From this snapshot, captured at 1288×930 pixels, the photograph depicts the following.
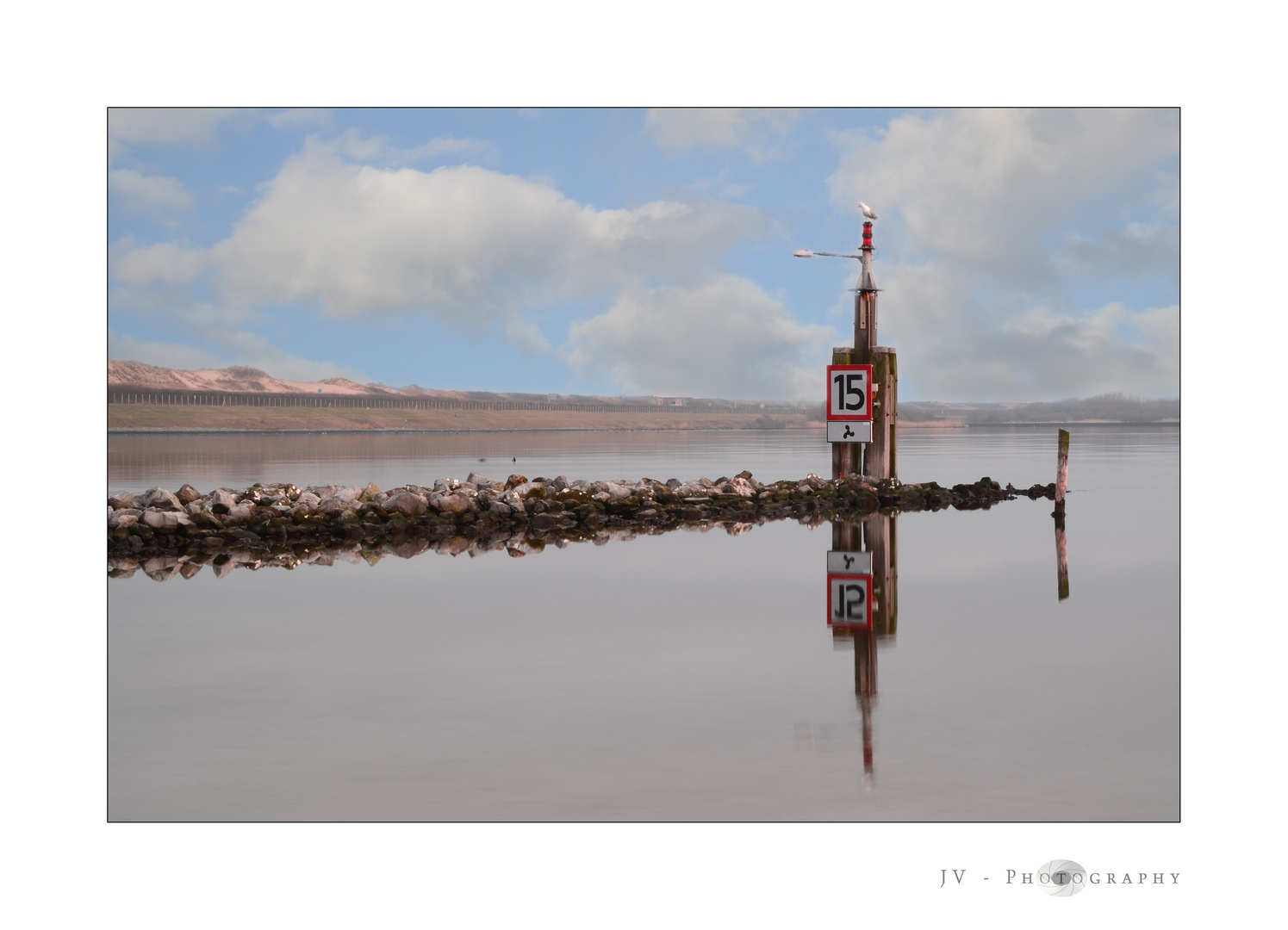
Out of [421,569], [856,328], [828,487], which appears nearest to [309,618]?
[421,569]

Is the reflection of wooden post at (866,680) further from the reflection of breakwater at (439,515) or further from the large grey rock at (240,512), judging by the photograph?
the large grey rock at (240,512)

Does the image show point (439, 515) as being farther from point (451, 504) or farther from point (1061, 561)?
point (1061, 561)

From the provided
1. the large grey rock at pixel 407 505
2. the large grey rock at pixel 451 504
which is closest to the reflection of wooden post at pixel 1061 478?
the large grey rock at pixel 451 504

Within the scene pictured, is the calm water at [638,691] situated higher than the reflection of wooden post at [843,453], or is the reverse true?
the reflection of wooden post at [843,453]

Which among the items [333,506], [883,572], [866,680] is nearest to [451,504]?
[333,506]

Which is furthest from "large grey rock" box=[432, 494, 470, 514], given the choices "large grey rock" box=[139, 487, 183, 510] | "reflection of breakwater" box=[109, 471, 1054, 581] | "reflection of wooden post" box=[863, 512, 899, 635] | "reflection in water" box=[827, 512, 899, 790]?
"reflection of wooden post" box=[863, 512, 899, 635]

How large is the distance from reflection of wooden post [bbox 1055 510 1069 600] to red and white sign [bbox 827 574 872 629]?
1823 mm

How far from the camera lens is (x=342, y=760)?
18.9ft

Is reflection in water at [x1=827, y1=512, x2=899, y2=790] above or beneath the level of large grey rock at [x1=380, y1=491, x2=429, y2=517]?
beneath

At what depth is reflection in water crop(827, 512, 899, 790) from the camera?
722 centimetres

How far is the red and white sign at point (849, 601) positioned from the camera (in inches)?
370

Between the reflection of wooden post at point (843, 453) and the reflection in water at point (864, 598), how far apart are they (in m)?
2.95

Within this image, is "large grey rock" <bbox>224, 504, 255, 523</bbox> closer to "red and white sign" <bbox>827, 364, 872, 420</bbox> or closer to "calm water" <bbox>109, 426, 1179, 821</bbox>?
"calm water" <bbox>109, 426, 1179, 821</bbox>

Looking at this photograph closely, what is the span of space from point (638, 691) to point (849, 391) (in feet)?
42.8
